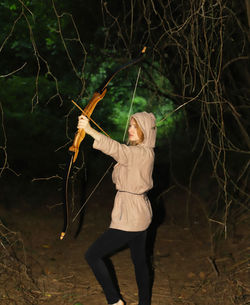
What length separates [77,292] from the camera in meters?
4.55

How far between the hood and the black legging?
27.5 inches

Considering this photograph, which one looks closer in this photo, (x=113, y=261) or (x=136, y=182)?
(x=136, y=182)

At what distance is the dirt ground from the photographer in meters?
4.42

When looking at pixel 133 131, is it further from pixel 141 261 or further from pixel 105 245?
pixel 141 261

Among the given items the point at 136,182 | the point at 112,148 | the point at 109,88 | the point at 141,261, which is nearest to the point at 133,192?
the point at 136,182

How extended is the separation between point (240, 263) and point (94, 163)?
5926mm

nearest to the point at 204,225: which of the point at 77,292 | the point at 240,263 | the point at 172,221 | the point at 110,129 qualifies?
the point at 172,221

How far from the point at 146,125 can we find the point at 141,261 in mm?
1065

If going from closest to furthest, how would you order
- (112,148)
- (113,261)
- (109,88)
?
(112,148) < (113,261) < (109,88)

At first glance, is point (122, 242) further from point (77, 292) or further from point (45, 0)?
point (45, 0)

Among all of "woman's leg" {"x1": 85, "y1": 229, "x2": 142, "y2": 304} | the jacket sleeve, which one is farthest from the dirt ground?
the jacket sleeve

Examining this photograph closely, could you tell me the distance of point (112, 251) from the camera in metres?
3.53

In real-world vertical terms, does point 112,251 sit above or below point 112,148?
below

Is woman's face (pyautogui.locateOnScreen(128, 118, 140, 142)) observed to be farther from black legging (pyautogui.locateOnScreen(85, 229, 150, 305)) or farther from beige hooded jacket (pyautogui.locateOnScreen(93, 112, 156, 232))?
black legging (pyautogui.locateOnScreen(85, 229, 150, 305))
